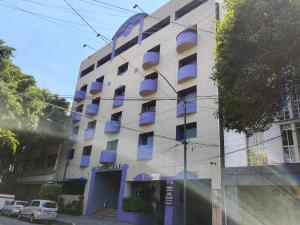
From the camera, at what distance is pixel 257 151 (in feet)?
53.1

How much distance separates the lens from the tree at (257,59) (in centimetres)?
1045

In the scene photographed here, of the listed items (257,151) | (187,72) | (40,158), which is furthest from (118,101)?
(40,158)

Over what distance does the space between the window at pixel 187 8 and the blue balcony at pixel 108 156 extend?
13291mm

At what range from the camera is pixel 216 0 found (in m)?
22.6

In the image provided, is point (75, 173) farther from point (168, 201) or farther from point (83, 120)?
point (168, 201)

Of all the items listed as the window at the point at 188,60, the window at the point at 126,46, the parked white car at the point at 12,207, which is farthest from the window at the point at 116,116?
the parked white car at the point at 12,207

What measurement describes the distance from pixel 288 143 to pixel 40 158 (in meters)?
33.5

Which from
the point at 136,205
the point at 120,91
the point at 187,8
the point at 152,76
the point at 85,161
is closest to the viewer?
the point at 136,205

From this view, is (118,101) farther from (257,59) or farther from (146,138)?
(257,59)

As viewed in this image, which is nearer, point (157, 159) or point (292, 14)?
point (292, 14)

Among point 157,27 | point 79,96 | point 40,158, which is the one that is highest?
point 157,27

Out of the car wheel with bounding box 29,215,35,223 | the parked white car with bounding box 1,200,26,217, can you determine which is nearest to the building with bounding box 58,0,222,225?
the parked white car with bounding box 1,200,26,217

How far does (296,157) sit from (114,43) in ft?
80.4

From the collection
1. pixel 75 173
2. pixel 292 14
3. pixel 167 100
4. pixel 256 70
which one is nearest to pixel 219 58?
pixel 256 70
